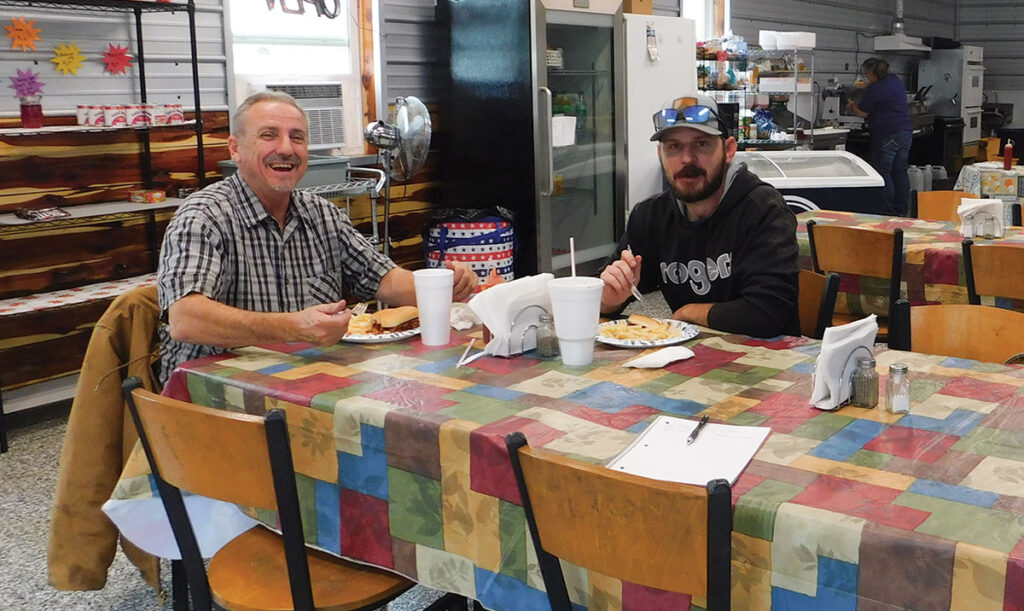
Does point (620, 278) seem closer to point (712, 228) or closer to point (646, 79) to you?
point (712, 228)

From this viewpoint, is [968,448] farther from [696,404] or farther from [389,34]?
[389,34]

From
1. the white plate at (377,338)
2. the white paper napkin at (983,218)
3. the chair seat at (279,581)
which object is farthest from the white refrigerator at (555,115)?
the chair seat at (279,581)

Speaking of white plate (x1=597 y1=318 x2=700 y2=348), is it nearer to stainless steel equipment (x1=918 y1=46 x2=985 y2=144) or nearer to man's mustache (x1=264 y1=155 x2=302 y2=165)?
man's mustache (x1=264 y1=155 x2=302 y2=165)

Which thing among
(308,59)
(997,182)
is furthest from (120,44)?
(997,182)

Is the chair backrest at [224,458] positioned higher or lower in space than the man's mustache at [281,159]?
lower

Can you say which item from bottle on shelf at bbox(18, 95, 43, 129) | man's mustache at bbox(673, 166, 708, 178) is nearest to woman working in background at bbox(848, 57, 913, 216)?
man's mustache at bbox(673, 166, 708, 178)

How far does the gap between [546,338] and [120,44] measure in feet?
10.8

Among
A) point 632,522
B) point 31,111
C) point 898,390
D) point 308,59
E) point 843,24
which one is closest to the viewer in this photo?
point 632,522

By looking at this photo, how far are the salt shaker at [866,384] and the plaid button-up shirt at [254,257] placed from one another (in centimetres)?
150

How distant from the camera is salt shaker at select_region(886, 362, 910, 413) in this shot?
172 cm

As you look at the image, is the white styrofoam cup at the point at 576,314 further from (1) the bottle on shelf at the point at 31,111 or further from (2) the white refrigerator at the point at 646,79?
(2) the white refrigerator at the point at 646,79

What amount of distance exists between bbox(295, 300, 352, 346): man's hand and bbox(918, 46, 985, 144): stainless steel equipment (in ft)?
39.6

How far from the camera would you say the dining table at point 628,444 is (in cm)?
129

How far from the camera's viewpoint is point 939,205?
5.05m
